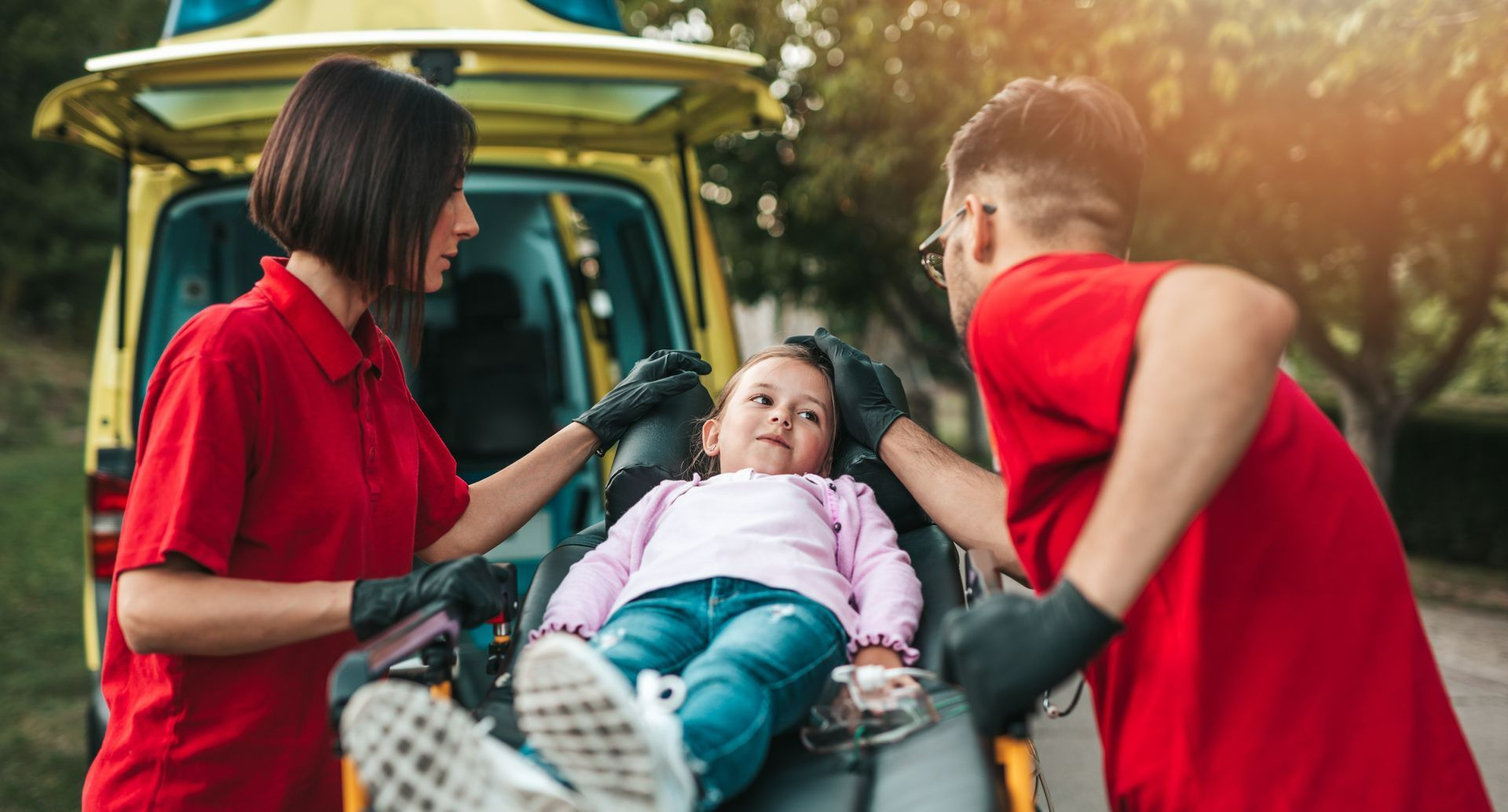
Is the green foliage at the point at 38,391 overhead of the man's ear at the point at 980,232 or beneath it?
beneath

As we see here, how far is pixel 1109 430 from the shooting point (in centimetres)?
149

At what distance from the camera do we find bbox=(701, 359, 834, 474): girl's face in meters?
3.04

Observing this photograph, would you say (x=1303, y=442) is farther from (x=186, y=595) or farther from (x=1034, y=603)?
(x=186, y=595)

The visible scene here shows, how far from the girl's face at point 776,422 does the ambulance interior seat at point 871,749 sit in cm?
7

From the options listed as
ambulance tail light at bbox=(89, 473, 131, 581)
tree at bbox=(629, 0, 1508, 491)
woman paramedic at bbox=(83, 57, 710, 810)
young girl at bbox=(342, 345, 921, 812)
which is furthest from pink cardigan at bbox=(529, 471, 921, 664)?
tree at bbox=(629, 0, 1508, 491)

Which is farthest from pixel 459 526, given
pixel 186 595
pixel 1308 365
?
pixel 1308 365

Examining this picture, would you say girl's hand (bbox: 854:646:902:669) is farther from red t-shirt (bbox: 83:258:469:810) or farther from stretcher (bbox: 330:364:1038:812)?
red t-shirt (bbox: 83:258:469:810)

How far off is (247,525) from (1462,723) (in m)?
5.31

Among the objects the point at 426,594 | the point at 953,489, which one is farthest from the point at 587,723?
the point at 953,489

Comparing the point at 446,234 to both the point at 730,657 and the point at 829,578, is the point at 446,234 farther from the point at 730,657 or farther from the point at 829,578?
the point at 829,578

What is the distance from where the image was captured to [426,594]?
1875 millimetres

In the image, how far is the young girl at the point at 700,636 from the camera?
1532 mm

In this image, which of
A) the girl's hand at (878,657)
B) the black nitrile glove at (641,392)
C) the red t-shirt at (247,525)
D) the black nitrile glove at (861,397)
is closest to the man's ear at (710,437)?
the black nitrile glove at (641,392)

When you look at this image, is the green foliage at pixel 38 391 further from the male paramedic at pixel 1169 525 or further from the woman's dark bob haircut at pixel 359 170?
the male paramedic at pixel 1169 525
